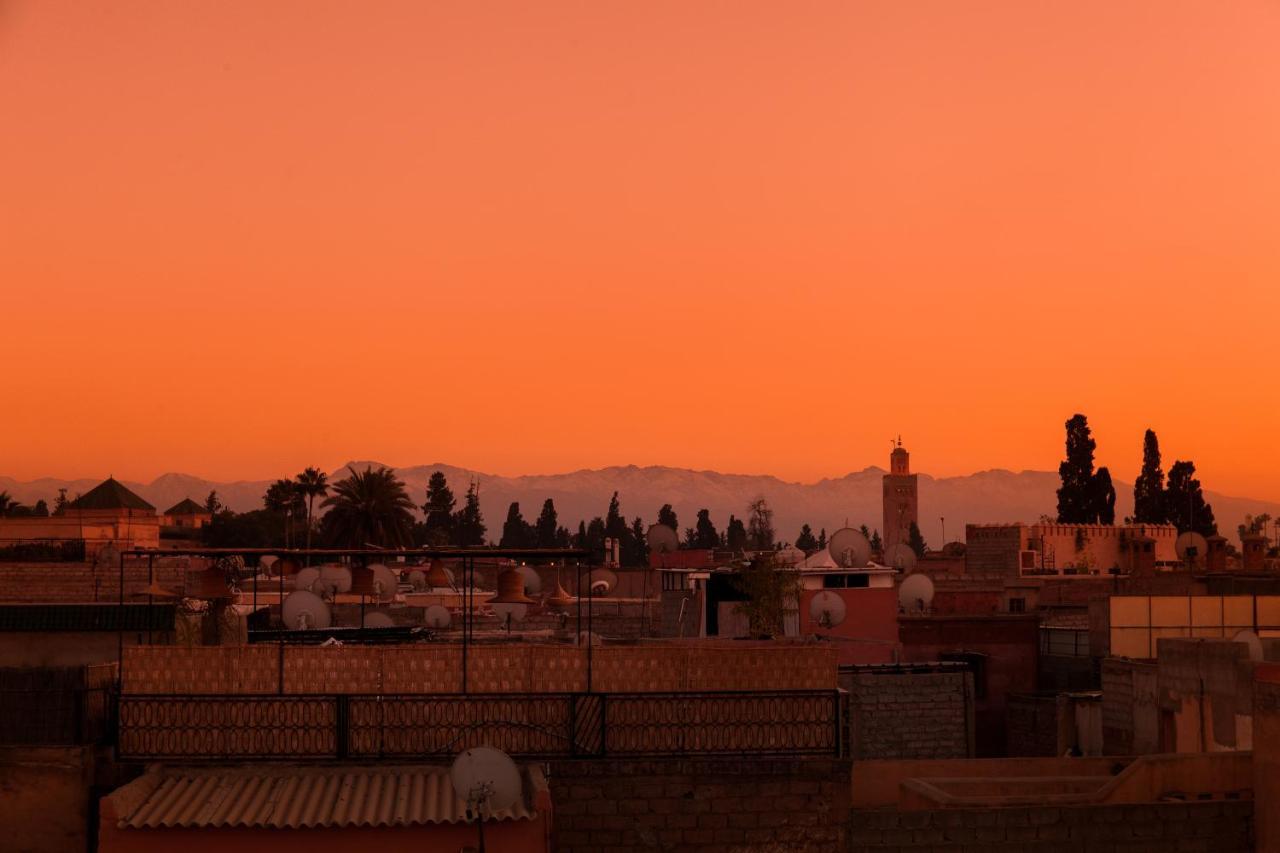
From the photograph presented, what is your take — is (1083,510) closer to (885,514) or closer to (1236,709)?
(1236,709)

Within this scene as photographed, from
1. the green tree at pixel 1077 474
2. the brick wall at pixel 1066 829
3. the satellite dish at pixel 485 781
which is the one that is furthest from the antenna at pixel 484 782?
the green tree at pixel 1077 474

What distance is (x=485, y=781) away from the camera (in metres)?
15.7

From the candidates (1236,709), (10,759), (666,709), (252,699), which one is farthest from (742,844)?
(1236,709)

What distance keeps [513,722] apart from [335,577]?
14.5m

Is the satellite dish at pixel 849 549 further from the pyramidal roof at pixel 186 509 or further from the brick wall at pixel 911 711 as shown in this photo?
the pyramidal roof at pixel 186 509

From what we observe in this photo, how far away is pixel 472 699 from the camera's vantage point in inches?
706

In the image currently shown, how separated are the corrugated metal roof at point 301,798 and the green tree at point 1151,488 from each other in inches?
3537

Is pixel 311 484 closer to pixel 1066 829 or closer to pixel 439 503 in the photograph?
pixel 439 503

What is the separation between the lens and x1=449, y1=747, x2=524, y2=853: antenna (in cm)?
1572

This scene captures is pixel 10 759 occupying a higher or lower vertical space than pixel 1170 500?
lower

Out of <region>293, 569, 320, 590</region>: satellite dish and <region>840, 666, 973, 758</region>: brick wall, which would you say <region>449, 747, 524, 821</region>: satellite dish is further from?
<region>840, 666, 973, 758</region>: brick wall

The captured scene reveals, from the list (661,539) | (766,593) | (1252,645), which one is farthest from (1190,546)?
(1252,645)

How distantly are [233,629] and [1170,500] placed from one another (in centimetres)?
8685

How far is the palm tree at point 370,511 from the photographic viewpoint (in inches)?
3226
